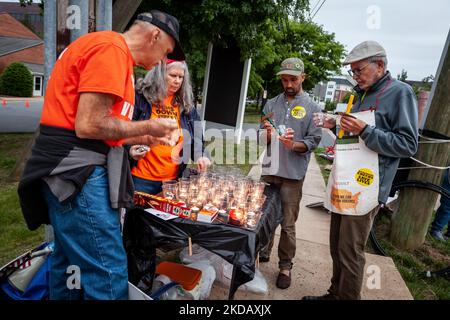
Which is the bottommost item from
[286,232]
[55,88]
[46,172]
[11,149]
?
[11,149]

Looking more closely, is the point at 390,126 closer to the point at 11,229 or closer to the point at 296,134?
the point at 296,134

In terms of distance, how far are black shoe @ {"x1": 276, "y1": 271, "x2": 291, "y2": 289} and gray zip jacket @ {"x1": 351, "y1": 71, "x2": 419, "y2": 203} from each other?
4.05ft

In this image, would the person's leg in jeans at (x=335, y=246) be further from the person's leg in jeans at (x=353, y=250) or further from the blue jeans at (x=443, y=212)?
the blue jeans at (x=443, y=212)

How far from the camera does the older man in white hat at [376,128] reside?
Answer: 6.58 feet

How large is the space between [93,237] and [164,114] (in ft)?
4.08

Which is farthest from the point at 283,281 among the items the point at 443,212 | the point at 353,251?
the point at 443,212

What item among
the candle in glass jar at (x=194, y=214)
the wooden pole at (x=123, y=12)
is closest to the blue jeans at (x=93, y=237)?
the candle in glass jar at (x=194, y=214)

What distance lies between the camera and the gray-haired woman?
2.39m

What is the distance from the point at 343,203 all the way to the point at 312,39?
2829 cm

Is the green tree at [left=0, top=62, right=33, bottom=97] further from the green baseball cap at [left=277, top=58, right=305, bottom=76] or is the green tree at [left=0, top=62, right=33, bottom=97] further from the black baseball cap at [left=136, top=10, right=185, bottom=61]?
the black baseball cap at [left=136, top=10, right=185, bottom=61]

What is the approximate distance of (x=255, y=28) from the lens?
19.9 feet
